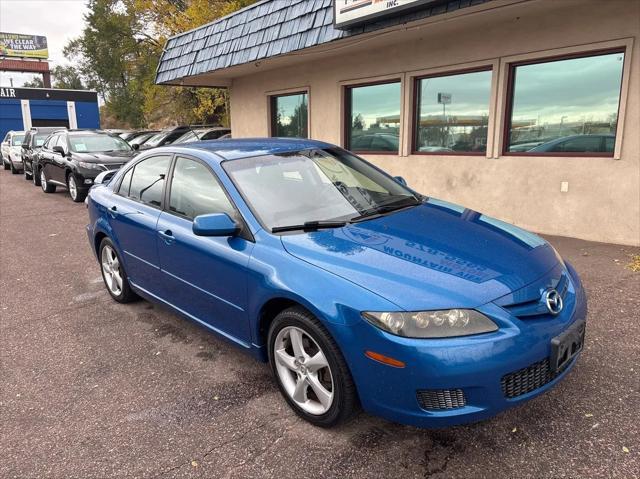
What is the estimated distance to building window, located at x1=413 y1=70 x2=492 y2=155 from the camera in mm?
7621

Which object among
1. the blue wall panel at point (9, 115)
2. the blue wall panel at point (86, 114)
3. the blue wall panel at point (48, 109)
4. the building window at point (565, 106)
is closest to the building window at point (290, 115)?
the building window at point (565, 106)

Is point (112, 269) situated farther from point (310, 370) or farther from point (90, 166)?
point (90, 166)

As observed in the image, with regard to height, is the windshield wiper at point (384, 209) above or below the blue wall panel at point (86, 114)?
below

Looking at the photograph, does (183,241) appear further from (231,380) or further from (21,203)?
(21,203)

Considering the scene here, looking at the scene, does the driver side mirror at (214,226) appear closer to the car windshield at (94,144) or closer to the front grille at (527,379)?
the front grille at (527,379)

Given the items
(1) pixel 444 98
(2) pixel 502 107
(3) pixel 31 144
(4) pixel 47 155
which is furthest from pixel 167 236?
(3) pixel 31 144

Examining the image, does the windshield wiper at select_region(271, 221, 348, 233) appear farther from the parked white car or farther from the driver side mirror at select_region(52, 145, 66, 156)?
the parked white car

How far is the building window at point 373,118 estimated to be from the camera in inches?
350

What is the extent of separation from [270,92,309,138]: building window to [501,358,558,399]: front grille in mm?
8775

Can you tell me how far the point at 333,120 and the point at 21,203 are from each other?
26.8 feet

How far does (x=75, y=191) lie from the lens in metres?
11.3

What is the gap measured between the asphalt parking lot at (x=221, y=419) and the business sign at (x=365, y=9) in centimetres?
452

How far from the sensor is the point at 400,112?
8602 mm

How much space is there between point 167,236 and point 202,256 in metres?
0.51
